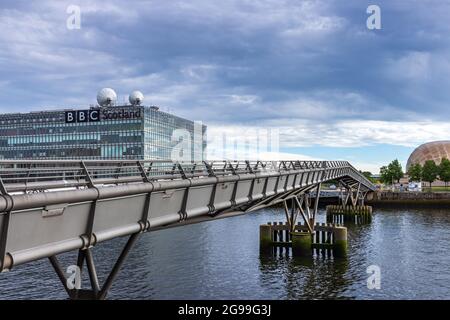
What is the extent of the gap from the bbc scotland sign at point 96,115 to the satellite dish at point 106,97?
1.75 m

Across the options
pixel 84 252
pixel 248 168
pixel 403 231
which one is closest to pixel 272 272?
pixel 248 168

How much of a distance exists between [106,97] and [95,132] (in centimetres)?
908

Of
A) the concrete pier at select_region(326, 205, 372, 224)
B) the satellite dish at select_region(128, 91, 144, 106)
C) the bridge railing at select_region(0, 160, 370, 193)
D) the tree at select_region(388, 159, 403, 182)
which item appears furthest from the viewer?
the tree at select_region(388, 159, 403, 182)

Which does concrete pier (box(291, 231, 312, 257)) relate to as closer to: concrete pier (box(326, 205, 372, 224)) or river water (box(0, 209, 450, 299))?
river water (box(0, 209, 450, 299))

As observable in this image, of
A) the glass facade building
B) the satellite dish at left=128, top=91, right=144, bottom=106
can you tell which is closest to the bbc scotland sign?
the glass facade building

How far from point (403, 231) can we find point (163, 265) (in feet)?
116

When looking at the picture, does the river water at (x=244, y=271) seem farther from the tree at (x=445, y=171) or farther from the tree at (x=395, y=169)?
the tree at (x=395, y=169)

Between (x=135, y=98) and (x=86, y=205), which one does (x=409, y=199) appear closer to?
(x=135, y=98)

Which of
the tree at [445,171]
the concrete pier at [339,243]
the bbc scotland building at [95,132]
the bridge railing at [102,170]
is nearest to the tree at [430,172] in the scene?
the tree at [445,171]

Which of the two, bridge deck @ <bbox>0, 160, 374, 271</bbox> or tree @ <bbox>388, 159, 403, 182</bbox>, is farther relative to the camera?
tree @ <bbox>388, 159, 403, 182</bbox>

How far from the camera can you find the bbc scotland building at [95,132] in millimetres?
120438

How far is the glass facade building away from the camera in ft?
395

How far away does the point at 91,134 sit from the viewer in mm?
124375

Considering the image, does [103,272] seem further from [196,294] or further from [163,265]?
[196,294]
